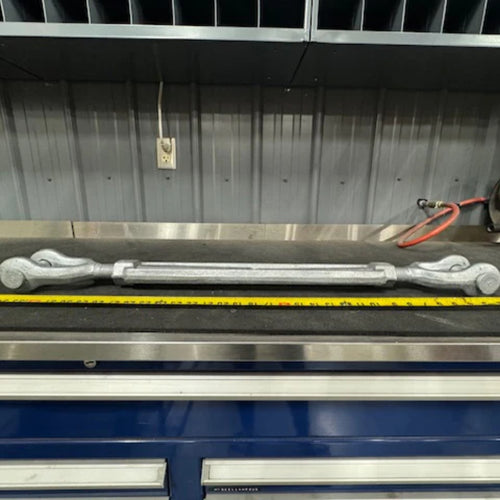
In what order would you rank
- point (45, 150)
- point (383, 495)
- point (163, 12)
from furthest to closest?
point (45, 150), point (163, 12), point (383, 495)

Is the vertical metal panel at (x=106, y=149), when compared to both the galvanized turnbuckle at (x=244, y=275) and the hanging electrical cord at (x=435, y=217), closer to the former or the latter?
the galvanized turnbuckle at (x=244, y=275)

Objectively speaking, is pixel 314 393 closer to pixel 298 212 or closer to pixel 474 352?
pixel 474 352

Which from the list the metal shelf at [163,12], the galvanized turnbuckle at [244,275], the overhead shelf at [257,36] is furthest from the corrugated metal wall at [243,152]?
the galvanized turnbuckle at [244,275]

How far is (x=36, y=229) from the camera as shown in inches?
41.3

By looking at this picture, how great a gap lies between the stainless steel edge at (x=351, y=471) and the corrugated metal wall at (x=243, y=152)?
2.41ft

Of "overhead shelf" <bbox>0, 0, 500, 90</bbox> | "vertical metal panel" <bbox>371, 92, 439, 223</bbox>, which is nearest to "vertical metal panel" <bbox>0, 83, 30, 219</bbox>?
"overhead shelf" <bbox>0, 0, 500, 90</bbox>

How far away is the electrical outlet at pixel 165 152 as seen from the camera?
1.01 meters

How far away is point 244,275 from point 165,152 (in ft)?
2.05

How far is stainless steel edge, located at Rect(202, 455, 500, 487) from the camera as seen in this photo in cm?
55

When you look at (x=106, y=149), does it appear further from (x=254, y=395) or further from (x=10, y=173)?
(x=254, y=395)

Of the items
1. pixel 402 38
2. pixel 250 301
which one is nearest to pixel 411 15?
pixel 402 38

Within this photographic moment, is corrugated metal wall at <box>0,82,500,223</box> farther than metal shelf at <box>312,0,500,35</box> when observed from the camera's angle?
Yes

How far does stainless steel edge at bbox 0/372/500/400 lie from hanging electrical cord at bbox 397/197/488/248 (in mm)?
591

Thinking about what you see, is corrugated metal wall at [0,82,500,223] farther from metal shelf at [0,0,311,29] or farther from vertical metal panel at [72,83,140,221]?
metal shelf at [0,0,311,29]
